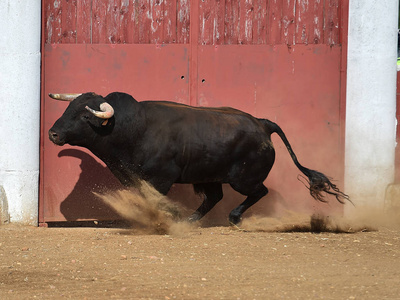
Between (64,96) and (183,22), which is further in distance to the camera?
(183,22)

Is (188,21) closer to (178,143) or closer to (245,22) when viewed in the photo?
(245,22)

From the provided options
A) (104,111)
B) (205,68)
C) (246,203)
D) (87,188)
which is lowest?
(246,203)

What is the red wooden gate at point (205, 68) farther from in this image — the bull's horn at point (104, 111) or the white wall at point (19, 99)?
the bull's horn at point (104, 111)

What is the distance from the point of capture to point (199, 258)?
6.46m

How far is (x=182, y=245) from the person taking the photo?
7.11 metres

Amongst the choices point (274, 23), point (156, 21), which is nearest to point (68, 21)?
point (156, 21)

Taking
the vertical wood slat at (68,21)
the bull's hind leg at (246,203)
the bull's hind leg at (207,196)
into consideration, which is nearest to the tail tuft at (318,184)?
the bull's hind leg at (246,203)

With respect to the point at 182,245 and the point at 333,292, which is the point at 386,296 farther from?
the point at 182,245

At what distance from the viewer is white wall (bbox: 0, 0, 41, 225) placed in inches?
336

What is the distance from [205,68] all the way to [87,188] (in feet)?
6.51

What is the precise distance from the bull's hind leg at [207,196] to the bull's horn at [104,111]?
5.13 ft

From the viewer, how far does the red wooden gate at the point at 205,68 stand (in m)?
8.82

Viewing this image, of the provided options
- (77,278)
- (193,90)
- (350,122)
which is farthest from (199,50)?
(77,278)

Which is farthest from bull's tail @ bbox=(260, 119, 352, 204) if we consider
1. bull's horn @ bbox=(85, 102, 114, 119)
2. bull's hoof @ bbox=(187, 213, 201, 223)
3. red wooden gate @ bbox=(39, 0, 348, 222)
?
bull's horn @ bbox=(85, 102, 114, 119)
